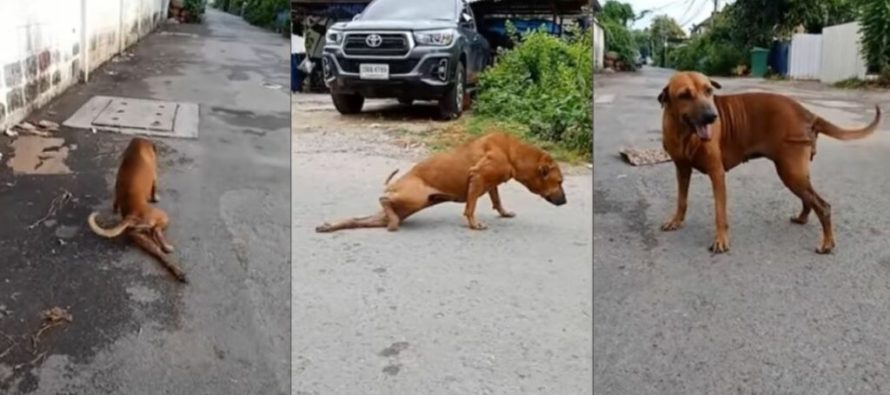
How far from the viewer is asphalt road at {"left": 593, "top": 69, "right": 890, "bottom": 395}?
4.85 feet

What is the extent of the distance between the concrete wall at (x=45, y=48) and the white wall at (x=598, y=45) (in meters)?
2.20

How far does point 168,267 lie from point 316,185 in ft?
2.08

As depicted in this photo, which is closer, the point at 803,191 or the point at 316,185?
the point at 316,185

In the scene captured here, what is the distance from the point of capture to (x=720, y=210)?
5.56ft

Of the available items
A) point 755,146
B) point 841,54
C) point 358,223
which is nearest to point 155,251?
point 358,223

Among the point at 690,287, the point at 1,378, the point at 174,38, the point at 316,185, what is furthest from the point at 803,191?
the point at 174,38

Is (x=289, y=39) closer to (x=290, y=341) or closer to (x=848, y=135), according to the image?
(x=290, y=341)

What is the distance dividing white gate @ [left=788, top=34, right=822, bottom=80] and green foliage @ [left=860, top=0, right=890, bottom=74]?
0.11 meters

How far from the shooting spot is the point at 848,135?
173 cm

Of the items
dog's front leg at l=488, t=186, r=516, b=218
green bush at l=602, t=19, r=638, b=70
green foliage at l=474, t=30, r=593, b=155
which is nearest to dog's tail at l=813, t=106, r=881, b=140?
green bush at l=602, t=19, r=638, b=70

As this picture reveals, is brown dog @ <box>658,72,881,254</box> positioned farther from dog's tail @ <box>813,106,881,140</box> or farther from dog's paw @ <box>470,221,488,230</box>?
dog's paw @ <box>470,221,488,230</box>

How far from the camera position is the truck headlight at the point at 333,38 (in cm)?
135

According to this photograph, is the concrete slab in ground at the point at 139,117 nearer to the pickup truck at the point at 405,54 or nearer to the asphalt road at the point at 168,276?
the asphalt road at the point at 168,276

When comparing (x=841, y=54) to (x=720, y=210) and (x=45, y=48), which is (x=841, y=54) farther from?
(x=45, y=48)
